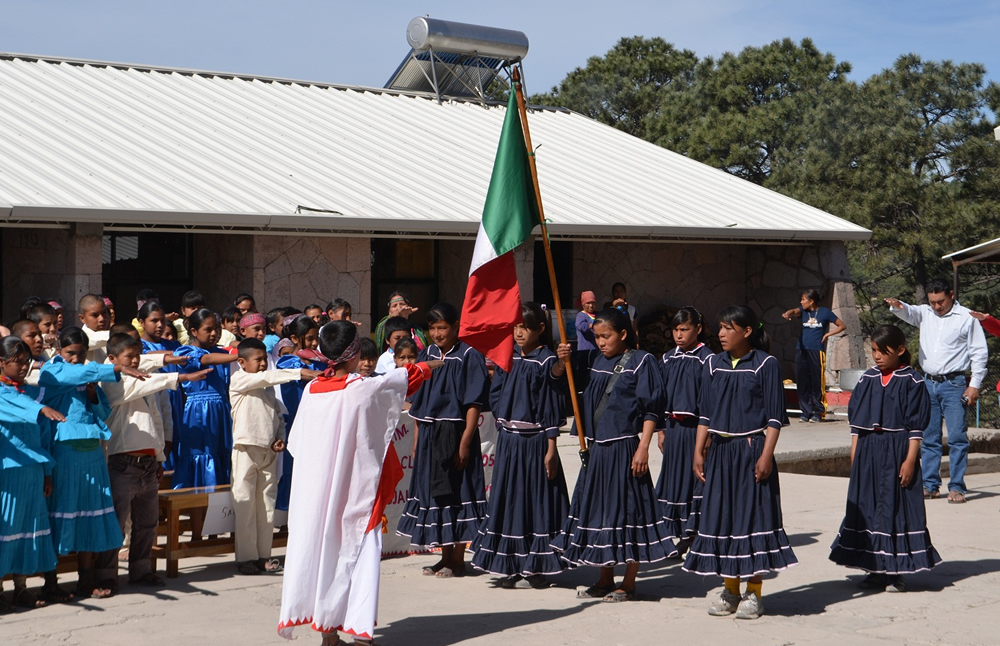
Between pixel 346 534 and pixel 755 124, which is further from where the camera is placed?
pixel 755 124

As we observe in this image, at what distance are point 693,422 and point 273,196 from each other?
6.70 meters

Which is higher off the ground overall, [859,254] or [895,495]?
[859,254]

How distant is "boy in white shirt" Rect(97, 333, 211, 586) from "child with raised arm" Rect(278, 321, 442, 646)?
4.47 feet

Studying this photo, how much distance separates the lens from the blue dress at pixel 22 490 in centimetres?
611

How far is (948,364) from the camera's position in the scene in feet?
31.2

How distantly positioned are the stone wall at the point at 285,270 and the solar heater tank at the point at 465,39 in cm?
675

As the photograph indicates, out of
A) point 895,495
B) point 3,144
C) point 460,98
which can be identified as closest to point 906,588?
point 895,495

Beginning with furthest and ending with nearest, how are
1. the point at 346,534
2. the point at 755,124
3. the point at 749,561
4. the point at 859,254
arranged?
the point at 755,124 < the point at 859,254 < the point at 749,561 < the point at 346,534

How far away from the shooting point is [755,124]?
34094mm

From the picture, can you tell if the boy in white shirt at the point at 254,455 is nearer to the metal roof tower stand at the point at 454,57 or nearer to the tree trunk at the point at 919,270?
the metal roof tower stand at the point at 454,57

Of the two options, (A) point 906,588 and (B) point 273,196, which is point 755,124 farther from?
(A) point 906,588

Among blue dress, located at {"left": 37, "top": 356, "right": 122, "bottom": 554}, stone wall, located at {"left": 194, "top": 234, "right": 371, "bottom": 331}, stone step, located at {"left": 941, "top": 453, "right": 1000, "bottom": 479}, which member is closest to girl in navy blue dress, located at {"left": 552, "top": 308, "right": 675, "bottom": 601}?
blue dress, located at {"left": 37, "top": 356, "right": 122, "bottom": 554}

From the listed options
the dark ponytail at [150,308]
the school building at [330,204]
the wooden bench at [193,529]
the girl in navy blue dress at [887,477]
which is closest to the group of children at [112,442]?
the wooden bench at [193,529]

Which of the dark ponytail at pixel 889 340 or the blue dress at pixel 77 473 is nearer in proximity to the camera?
the blue dress at pixel 77 473
